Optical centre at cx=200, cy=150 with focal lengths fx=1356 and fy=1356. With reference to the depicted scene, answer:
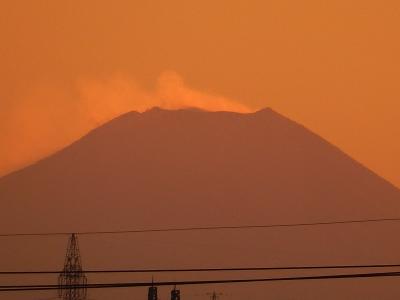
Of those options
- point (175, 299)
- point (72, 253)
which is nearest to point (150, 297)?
point (175, 299)

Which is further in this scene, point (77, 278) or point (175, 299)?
point (77, 278)

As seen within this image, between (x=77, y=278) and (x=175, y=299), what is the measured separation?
173 feet

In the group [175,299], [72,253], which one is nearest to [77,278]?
[72,253]

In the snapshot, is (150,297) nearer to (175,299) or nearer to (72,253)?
(175,299)

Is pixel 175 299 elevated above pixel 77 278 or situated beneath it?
situated beneath

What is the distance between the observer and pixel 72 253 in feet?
316

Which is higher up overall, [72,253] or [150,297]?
[72,253]

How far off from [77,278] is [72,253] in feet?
9.38

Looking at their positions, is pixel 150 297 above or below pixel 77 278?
below

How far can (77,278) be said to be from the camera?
98.5 m

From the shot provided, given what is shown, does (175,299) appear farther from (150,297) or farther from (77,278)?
(77,278)

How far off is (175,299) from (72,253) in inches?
1992

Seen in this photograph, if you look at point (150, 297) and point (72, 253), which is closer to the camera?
point (150, 297)

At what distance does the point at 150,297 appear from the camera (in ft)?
148
